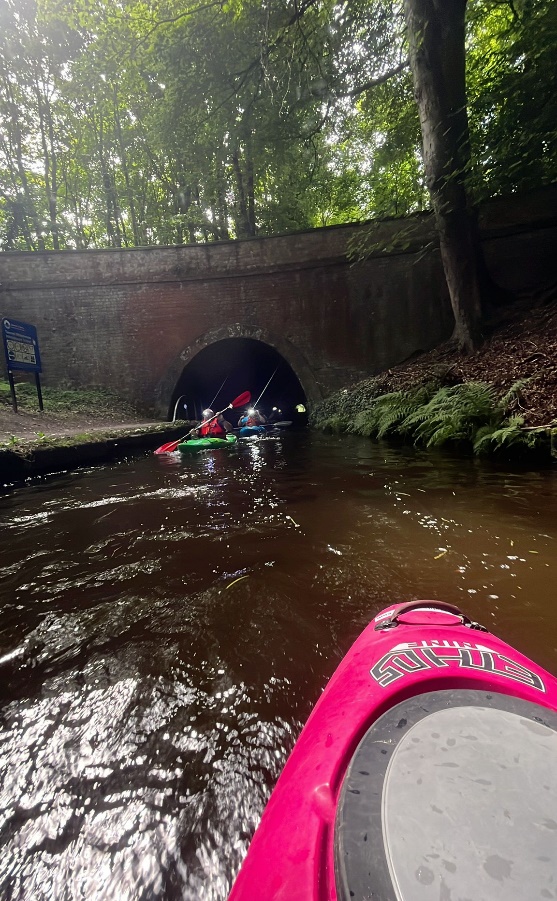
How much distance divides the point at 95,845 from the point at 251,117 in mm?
13333

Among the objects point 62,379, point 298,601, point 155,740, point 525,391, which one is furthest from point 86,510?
point 62,379

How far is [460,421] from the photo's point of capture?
18.4 feet

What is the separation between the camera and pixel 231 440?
9391 millimetres

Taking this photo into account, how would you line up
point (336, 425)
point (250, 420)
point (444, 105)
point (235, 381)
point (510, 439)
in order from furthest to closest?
point (235, 381) < point (250, 420) < point (336, 425) < point (444, 105) < point (510, 439)

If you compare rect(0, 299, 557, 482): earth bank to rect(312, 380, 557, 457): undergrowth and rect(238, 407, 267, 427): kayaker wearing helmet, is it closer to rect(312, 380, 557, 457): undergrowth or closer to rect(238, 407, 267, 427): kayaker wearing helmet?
rect(312, 380, 557, 457): undergrowth

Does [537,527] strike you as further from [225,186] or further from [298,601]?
[225,186]

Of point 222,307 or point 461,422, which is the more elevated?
point 222,307

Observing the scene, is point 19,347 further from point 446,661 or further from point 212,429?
point 446,661

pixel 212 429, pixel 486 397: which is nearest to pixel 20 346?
pixel 212 429

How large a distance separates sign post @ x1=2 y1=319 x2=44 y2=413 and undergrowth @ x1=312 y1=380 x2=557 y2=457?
6.97 m

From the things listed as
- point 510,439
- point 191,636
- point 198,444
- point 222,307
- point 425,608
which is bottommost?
point 191,636

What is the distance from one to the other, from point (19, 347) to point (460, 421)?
8.28 metres

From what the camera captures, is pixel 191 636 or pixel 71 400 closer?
pixel 191 636

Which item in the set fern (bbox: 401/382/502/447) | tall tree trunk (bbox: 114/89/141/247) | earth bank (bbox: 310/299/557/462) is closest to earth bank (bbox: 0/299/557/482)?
earth bank (bbox: 310/299/557/462)
